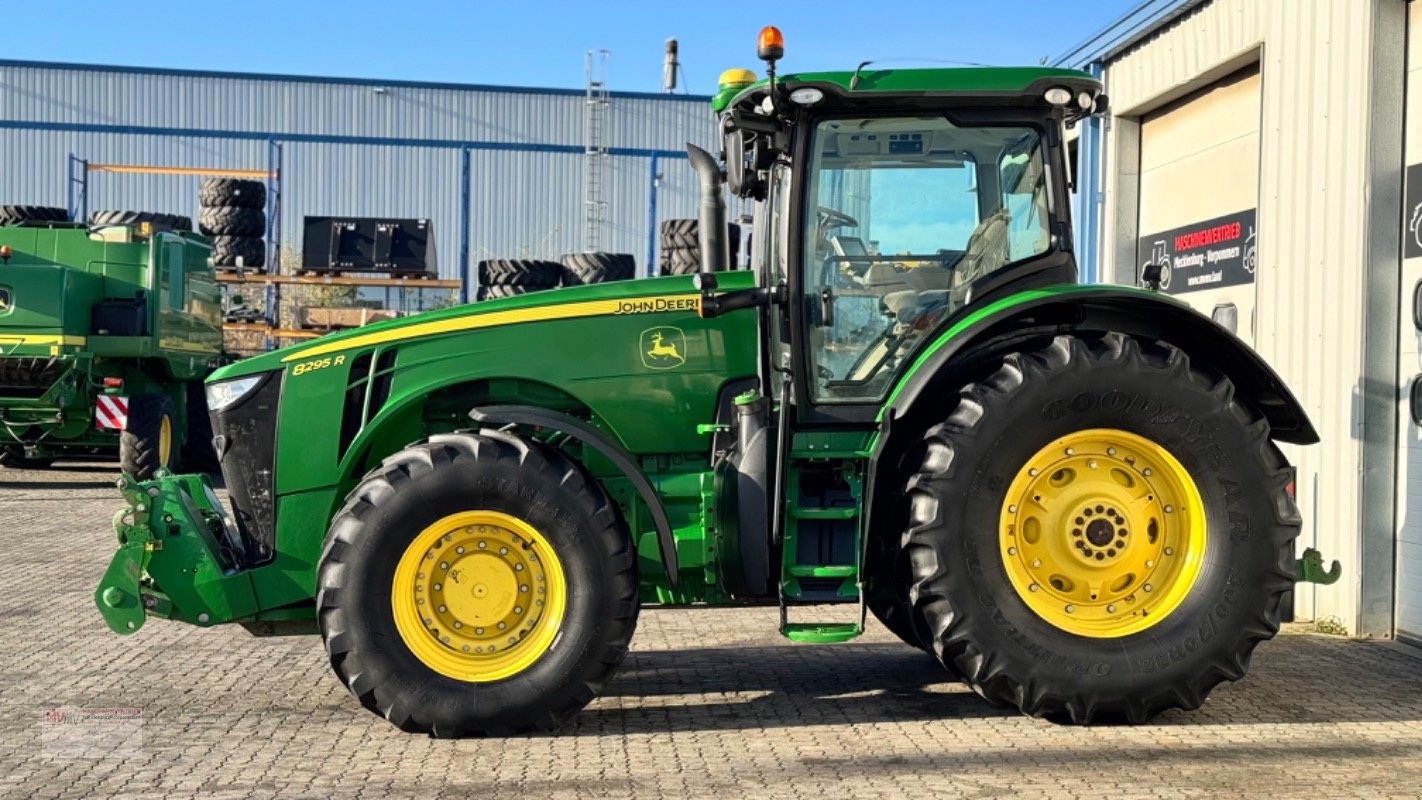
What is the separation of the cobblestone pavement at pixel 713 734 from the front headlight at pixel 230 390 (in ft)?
4.14

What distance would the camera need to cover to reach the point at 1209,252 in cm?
1082

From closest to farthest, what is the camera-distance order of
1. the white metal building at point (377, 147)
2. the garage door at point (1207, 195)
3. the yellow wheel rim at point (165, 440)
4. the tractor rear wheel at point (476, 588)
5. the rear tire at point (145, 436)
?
the tractor rear wheel at point (476, 588), the garage door at point (1207, 195), the rear tire at point (145, 436), the yellow wheel rim at point (165, 440), the white metal building at point (377, 147)

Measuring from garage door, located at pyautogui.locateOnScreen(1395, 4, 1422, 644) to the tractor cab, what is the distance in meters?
2.70

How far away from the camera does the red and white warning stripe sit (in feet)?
54.3

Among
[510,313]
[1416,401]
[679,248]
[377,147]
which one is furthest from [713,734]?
[377,147]

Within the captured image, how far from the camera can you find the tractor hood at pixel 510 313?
249 inches

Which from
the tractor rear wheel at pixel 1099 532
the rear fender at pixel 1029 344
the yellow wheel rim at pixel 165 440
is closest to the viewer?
the tractor rear wheel at pixel 1099 532

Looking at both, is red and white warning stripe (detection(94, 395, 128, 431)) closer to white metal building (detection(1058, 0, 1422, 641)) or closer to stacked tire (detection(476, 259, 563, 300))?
stacked tire (detection(476, 259, 563, 300))

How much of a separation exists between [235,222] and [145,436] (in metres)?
7.70

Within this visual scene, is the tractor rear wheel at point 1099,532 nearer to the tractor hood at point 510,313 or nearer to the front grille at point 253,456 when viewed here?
the tractor hood at point 510,313

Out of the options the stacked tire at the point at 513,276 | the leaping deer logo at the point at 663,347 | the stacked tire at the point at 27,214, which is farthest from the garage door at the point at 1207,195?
the stacked tire at the point at 27,214

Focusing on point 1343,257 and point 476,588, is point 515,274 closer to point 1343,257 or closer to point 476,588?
point 1343,257

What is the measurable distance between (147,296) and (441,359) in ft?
38.5

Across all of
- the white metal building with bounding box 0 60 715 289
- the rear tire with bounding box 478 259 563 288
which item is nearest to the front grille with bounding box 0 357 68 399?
the rear tire with bounding box 478 259 563 288
